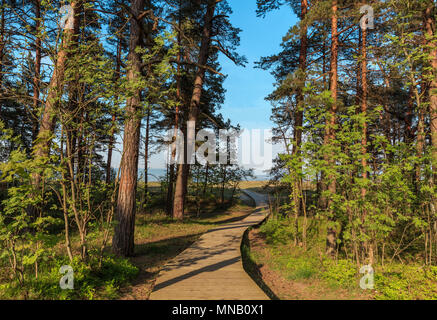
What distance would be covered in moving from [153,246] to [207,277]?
354 cm

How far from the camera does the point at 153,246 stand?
836 cm

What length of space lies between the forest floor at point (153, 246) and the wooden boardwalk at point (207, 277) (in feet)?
1.10

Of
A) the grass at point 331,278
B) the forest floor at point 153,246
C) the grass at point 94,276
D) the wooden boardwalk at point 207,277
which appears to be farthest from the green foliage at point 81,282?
the grass at point 331,278

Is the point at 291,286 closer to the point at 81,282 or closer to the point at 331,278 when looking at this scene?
the point at 331,278

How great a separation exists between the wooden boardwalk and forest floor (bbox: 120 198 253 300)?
1.10 ft

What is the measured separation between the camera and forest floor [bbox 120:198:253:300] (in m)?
5.03

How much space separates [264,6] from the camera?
11.9 m

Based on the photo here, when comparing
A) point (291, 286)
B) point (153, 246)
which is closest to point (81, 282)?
point (153, 246)

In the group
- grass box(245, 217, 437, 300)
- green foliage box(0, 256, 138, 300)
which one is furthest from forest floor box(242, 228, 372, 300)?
green foliage box(0, 256, 138, 300)

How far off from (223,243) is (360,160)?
17.1ft
